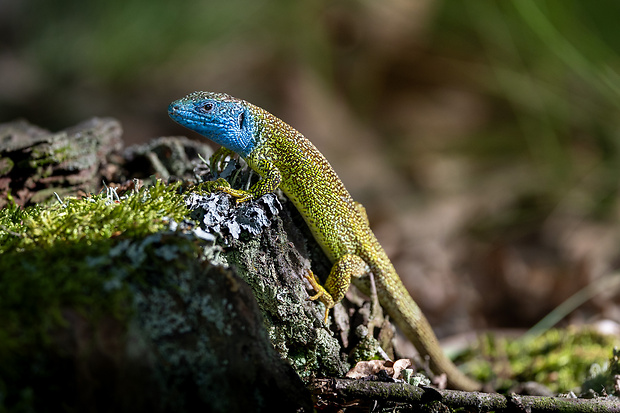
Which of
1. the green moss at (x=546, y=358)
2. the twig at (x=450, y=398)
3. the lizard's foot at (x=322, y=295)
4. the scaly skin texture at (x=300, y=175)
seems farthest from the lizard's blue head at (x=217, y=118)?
the green moss at (x=546, y=358)

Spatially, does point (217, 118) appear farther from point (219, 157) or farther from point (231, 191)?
point (231, 191)

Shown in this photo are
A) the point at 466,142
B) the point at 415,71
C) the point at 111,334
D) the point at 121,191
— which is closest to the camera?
the point at 111,334

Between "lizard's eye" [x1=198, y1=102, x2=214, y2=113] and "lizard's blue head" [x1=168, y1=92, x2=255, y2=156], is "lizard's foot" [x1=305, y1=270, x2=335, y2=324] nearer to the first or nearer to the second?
"lizard's blue head" [x1=168, y1=92, x2=255, y2=156]

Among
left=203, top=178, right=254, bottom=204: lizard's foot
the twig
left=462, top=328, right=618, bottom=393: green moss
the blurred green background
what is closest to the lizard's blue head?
left=203, top=178, right=254, bottom=204: lizard's foot

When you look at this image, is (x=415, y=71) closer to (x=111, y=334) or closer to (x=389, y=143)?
(x=389, y=143)

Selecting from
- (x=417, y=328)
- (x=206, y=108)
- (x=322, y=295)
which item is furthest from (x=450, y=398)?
(x=206, y=108)

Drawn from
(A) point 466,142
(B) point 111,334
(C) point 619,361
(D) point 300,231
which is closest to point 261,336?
(B) point 111,334
